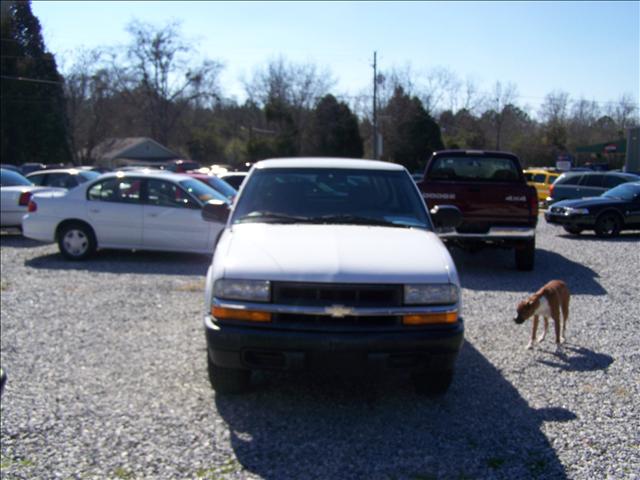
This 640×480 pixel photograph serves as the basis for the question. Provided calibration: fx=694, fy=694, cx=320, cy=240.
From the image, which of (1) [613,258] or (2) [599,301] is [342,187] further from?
(1) [613,258]

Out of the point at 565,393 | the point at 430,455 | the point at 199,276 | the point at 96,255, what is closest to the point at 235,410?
the point at 430,455

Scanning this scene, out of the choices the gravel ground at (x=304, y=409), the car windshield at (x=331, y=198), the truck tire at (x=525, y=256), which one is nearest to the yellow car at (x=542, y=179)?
the truck tire at (x=525, y=256)

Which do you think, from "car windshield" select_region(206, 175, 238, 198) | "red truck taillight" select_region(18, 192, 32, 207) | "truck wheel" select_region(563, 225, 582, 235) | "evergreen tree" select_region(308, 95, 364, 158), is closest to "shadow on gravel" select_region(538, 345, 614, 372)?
"car windshield" select_region(206, 175, 238, 198)

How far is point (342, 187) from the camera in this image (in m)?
5.86

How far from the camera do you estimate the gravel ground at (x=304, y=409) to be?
406 cm

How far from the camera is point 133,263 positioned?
11.7m

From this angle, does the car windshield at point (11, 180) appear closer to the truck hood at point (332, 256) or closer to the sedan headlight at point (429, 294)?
the truck hood at point (332, 256)

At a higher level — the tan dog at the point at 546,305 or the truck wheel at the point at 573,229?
the tan dog at the point at 546,305

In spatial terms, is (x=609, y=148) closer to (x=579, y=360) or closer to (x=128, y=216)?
(x=128, y=216)

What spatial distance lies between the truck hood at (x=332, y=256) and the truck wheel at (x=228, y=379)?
0.77m

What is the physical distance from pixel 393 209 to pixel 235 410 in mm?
2074

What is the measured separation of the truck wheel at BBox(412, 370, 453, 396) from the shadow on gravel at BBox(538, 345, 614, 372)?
56.6 inches

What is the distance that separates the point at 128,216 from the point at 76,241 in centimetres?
100

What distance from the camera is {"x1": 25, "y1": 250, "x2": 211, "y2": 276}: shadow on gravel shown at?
1107 centimetres
